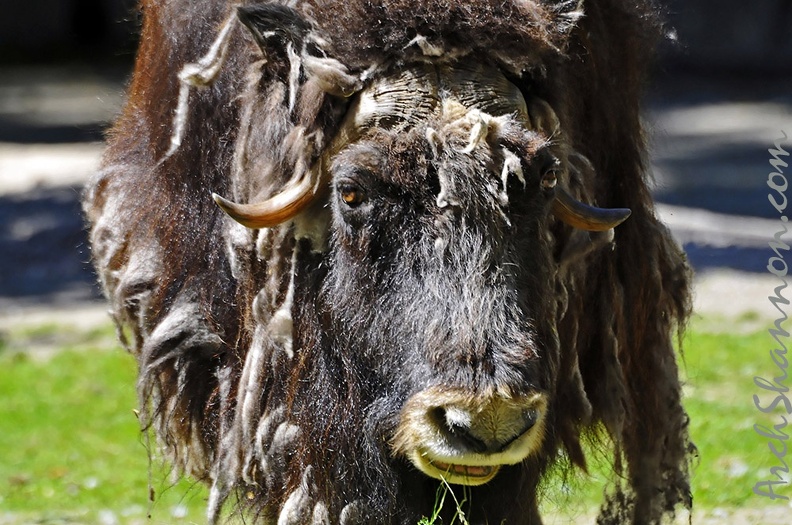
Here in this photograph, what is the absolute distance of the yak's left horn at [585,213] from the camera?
3.45 meters

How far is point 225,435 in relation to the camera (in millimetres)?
3715

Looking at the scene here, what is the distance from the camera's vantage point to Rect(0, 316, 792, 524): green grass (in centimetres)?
536

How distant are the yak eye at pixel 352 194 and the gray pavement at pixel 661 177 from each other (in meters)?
1.94

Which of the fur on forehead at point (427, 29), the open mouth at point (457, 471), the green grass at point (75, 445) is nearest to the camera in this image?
the open mouth at point (457, 471)

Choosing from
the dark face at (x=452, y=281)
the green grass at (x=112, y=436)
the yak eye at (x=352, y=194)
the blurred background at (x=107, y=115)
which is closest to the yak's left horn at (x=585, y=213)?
the dark face at (x=452, y=281)

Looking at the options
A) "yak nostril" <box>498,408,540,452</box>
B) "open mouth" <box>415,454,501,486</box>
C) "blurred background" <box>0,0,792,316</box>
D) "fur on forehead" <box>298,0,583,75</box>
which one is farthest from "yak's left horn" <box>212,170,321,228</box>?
"blurred background" <box>0,0,792,316</box>

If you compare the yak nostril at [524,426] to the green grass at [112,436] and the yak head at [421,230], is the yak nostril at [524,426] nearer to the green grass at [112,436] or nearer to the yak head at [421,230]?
the yak head at [421,230]

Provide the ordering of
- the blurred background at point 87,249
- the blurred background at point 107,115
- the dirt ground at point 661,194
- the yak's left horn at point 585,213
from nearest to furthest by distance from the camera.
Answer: the yak's left horn at point 585,213, the blurred background at point 87,249, the dirt ground at point 661,194, the blurred background at point 107,115

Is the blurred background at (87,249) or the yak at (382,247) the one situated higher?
the yak at (382,247)

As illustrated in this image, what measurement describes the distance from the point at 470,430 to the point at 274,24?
120 cm

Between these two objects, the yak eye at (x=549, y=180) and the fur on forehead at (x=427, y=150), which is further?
the yak eye at (x=549, y=180)

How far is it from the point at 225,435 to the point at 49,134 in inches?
462

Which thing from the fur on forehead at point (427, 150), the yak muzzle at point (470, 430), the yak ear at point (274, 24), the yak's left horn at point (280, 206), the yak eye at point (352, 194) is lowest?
the yak muzzle at point (470, 430)

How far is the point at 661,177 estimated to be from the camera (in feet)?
41.2
